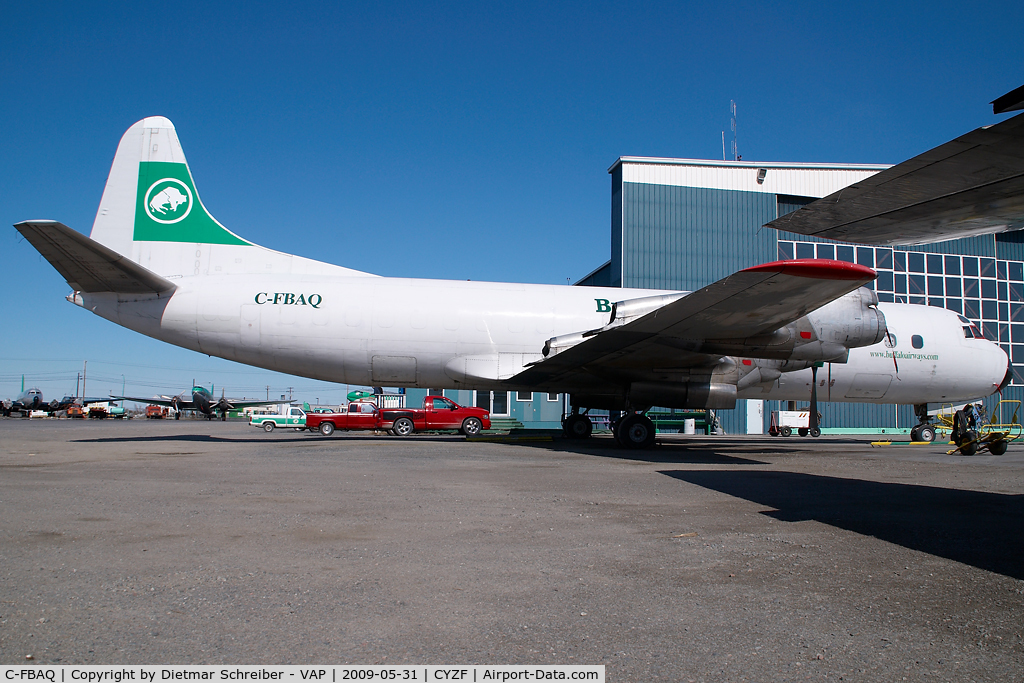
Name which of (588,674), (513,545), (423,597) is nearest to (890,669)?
(588,674)

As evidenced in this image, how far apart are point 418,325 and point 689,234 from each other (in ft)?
70.4

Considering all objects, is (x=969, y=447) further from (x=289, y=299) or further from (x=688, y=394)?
(x=289, y=299)

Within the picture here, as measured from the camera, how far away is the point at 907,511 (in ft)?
19.1

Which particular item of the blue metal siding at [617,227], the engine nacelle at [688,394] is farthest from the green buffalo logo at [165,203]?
the blue metal siding at [617,227]

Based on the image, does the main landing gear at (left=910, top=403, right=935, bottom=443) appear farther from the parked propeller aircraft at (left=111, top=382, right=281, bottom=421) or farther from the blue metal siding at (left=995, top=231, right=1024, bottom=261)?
the parked propeller aircraft at (left=111, top=382, right=281, bottom=421)

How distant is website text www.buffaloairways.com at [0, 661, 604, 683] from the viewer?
2.29 meters

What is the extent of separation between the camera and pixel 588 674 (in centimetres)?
239

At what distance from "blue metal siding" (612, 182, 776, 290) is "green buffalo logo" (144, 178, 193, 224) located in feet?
68.7

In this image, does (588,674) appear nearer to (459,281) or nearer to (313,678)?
(313,678)

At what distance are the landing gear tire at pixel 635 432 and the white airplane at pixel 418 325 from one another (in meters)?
0.04

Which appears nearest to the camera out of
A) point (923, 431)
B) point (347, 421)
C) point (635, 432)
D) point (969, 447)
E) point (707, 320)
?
point (707, 320)

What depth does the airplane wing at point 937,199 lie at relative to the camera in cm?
443

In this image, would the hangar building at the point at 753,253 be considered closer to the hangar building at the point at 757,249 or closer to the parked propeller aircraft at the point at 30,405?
the hangar building at the point at 757,249

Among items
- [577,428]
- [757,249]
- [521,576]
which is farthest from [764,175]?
[521,576]
